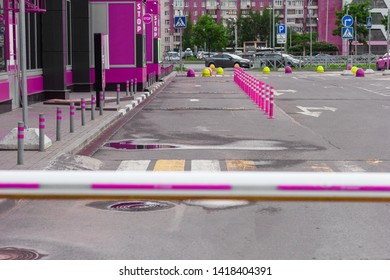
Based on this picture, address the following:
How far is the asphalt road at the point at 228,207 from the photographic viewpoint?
21.7 feet

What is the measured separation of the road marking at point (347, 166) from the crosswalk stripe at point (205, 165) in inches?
78.5

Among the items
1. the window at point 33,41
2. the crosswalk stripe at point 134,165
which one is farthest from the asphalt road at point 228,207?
the window at point 33,41

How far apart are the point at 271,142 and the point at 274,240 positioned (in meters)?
8.84

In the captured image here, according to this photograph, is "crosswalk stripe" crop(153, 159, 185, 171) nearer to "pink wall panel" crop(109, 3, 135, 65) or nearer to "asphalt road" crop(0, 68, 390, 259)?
"asphalt road" crop(0, 68, 390, 259)

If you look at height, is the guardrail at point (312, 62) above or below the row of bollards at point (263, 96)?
above

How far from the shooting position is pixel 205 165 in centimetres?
1233

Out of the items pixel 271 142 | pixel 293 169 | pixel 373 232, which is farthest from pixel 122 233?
Result: pixel 271 142

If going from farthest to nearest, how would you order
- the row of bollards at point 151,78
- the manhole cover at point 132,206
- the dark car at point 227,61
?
the dark car at point 227,61 → the row of bollards at point 151,78 → the manhole cover at point 132,206

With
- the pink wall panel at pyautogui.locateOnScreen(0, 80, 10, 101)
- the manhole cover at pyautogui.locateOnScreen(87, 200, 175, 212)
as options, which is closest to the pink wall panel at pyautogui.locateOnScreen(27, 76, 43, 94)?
the pink wall panel at pyautogui.locateOnScreen(0, 80, 10, 101)

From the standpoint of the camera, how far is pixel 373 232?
7.38m

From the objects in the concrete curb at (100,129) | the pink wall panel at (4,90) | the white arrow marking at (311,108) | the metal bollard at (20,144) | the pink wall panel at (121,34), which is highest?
the pink wall panel at (121,34)

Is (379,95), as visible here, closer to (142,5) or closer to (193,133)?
(142,5)

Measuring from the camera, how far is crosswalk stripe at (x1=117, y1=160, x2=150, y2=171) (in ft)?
39.6

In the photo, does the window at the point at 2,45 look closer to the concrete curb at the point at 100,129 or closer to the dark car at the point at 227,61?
the concrete curb at the point at 100,129
